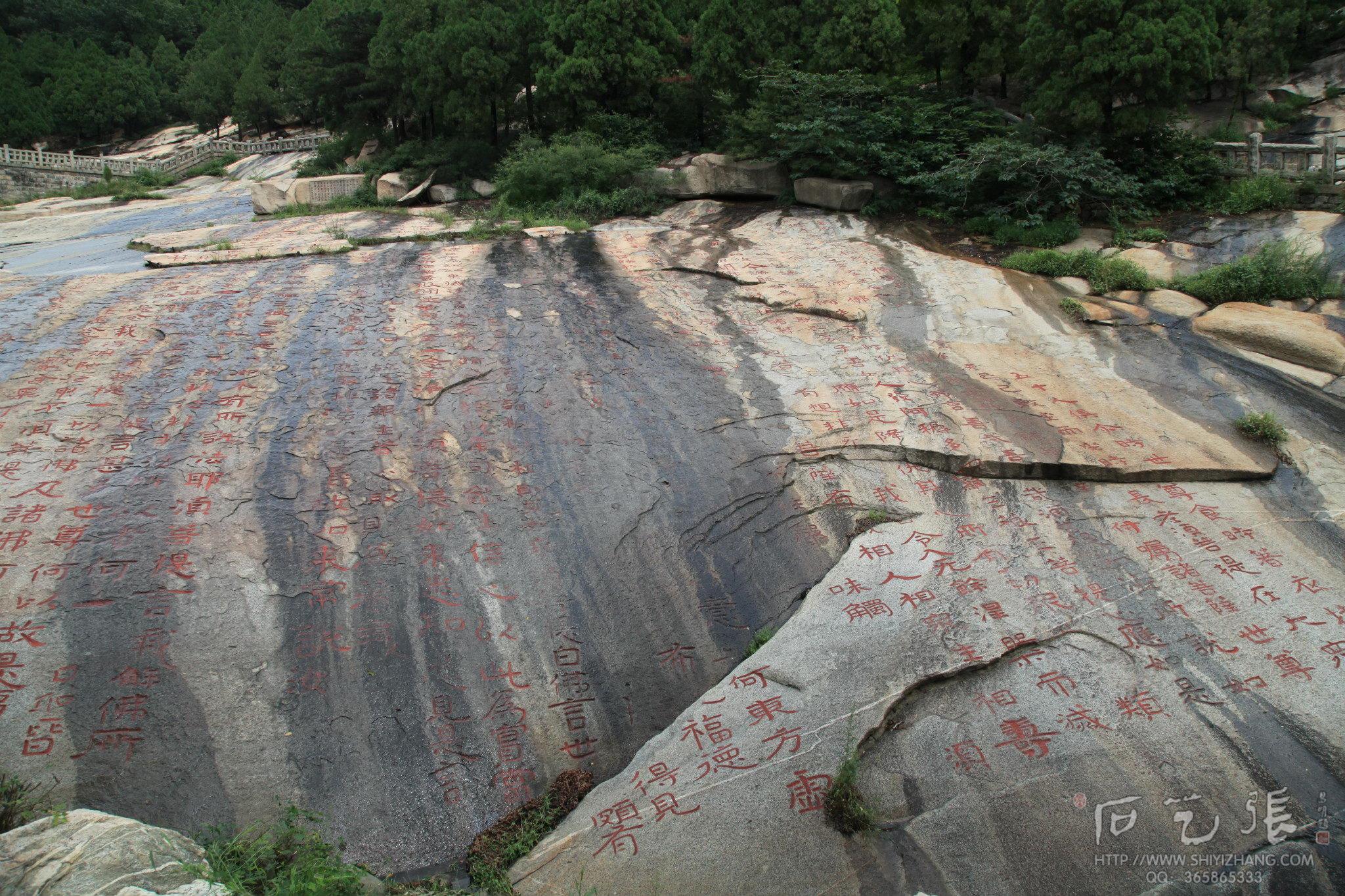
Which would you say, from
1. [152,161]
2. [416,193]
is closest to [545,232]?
[416,193]

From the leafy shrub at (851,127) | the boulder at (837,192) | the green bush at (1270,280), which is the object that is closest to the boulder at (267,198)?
Result: the leafy shrub at (851,127)

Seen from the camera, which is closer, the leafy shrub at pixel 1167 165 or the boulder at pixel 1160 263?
the boulder at pixel 1160 263

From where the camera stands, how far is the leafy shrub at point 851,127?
11.0 meters

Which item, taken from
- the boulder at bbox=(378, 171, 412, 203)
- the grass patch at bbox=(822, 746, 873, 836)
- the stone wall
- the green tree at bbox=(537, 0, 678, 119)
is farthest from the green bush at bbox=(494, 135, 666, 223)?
the stone wall

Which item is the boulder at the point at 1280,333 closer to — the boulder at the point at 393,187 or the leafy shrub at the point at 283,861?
the leafy shrub at the point at 283,861

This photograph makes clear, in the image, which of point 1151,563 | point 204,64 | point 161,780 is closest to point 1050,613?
point 1151,563

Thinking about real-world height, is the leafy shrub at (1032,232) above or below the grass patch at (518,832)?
above

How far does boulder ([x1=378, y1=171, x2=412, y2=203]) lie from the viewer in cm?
1462

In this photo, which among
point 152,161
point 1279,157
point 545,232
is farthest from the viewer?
point 152,161

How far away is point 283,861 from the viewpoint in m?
3.79

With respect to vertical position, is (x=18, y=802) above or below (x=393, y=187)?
below

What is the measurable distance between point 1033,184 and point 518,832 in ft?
29.7

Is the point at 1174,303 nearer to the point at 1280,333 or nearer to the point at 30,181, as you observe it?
the point at 1280,333

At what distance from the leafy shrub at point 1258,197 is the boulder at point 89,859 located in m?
10.9
